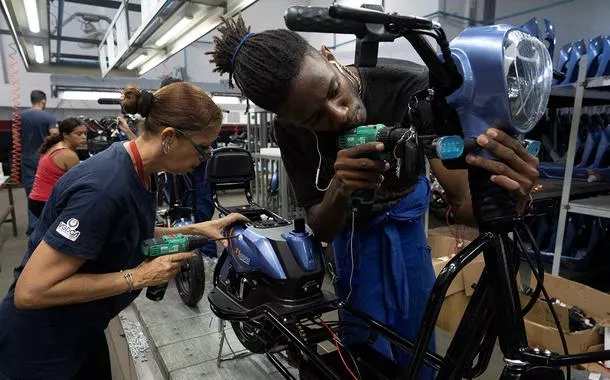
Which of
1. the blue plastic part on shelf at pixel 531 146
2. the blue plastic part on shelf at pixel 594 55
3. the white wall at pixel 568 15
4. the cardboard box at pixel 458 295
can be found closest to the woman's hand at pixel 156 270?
the blue plastic part on shelf at pixel 531 146

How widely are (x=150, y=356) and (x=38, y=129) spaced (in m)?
3.92

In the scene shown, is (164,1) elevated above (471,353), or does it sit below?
above

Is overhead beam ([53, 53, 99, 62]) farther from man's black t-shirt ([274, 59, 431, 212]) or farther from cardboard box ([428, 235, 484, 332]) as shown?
cardboard box ([428, 235, 484, 332])

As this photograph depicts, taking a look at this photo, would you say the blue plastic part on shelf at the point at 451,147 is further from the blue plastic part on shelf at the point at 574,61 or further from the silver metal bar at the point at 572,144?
the blue plastic part on shelf at the point at 574,61

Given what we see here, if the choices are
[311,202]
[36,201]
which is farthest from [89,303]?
[36,201]

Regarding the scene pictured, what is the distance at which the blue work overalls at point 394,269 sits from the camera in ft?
3.58

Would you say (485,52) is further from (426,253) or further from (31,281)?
(31,281)

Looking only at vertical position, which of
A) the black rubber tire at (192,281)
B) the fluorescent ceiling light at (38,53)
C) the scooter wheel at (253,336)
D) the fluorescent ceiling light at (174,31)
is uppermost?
the fluorescent ceiling light at (38,53)

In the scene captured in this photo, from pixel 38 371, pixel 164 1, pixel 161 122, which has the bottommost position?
pixel 38 371

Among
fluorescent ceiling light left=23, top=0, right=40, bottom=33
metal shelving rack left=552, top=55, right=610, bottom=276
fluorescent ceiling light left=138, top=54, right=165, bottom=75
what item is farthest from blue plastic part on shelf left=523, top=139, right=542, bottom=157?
fluorescent ceiling light left=138, top=54, right=165, bottom=75

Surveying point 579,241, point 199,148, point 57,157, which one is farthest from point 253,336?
point 579,241

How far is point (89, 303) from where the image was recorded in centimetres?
116

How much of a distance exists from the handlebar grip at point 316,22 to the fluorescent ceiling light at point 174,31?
2526mm

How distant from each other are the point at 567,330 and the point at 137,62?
15.9 ft
